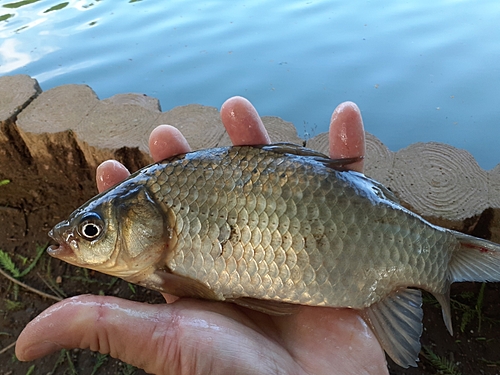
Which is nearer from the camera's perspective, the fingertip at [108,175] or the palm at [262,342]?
the palm at [262,342]

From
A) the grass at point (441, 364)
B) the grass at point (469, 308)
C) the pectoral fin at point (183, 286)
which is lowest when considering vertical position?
the grass at point (441, 364)

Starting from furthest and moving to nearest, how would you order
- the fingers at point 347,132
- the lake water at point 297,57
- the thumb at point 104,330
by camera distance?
the lake water at point 297,57 → the fingers at point 347,132 → the thumb at point 104,330

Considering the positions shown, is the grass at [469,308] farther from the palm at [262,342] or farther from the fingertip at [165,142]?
the fingertip at [165,142]

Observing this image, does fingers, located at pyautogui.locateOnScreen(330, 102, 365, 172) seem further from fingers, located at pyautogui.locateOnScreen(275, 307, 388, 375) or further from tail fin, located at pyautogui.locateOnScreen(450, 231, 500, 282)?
fingers, located at pyautogui.locateOnScreen(275, 307, 388, 375)

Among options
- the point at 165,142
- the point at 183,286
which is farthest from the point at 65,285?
the point at 183,286

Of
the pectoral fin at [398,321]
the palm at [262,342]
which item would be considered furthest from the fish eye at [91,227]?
the pectoral fin at [398,321]

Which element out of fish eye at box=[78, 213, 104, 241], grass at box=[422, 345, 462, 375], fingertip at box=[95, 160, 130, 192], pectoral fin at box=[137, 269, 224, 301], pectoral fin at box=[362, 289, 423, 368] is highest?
fish eye at box=[78, 213, 104, 241]

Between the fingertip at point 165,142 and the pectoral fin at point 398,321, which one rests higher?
the fingertip at point 165,142

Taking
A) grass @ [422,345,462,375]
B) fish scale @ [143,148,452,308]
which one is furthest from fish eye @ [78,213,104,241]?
grass @ [422,345,462,375]
